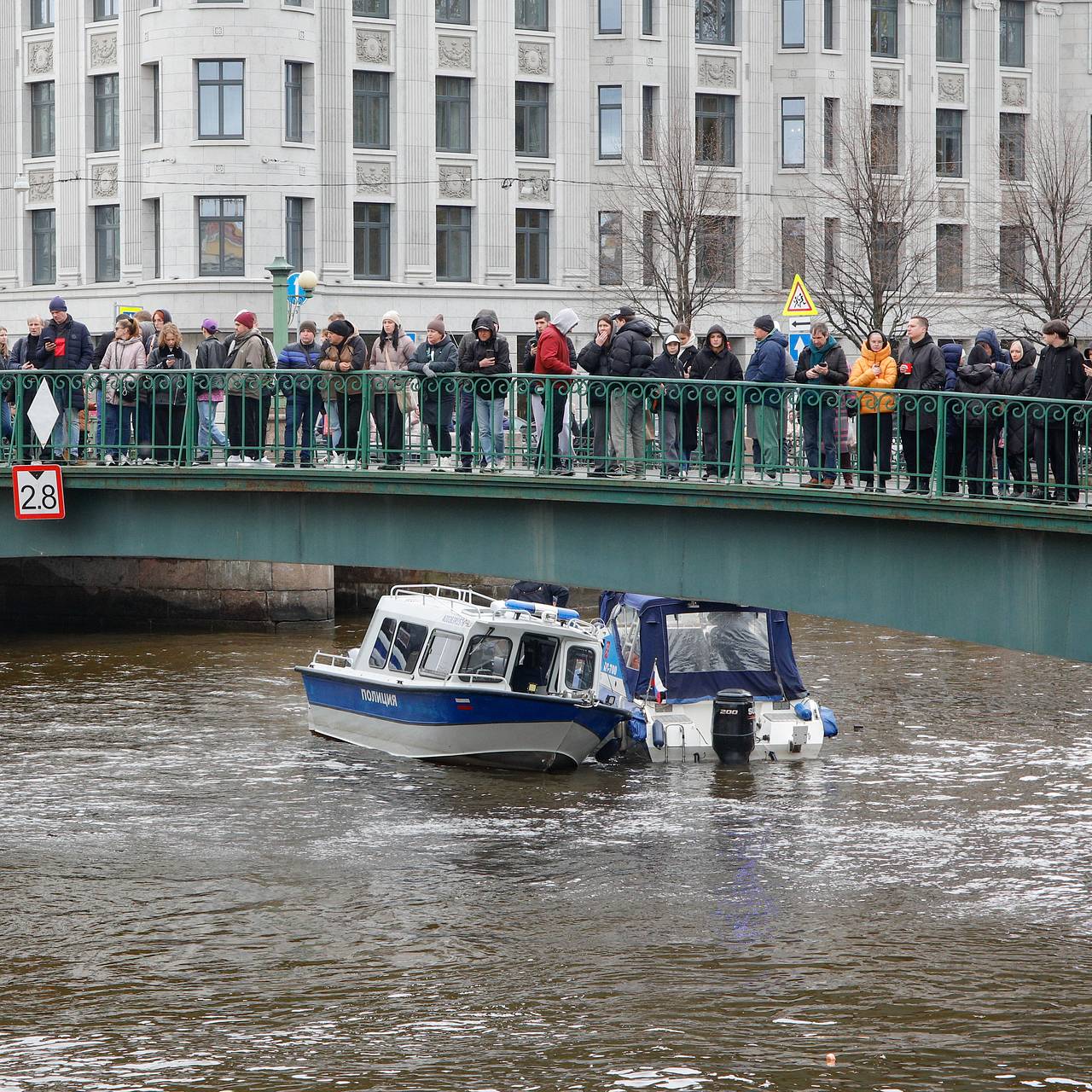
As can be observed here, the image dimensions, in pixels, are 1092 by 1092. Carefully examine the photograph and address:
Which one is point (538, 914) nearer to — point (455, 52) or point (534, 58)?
point (455, 52)

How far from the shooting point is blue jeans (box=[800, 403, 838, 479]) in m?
18.9

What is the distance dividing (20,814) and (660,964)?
910 cm

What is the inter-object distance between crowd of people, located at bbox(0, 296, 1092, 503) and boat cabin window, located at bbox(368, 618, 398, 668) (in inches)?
201

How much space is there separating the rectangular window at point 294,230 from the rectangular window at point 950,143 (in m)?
19.3

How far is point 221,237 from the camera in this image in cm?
5341

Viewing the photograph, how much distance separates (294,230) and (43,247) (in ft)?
26.7

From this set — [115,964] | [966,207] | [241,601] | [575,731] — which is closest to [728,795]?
[575,731]

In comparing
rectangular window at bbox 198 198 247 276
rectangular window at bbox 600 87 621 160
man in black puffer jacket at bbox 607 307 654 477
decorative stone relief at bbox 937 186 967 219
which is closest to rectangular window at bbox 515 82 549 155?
rectangular window at bbox 600 87 621 160

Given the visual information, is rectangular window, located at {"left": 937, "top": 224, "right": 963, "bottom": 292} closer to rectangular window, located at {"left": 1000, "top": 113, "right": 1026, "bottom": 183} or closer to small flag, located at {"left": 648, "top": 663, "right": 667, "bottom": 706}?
rectangular window, located at {"left": 1000, "top": 113, "right": 1026, "bottom": 183}

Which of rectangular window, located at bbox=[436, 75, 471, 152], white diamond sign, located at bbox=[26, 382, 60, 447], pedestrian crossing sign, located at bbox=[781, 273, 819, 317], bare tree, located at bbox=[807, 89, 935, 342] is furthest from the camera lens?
rectangular window, located at bbox=[436, 75, 471, 152]

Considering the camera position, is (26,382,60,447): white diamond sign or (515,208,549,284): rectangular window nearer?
(26,382,60,447): white diamond sign

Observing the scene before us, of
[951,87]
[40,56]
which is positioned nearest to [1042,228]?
[951,87]

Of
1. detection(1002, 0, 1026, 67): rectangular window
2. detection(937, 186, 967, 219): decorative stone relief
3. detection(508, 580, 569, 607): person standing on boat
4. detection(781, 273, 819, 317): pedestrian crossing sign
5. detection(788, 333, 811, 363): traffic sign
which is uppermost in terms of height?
detection(1002, 0, 1026, 67): rectangular window

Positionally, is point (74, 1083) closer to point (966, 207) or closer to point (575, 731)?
point (575, 731)
